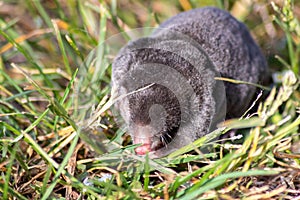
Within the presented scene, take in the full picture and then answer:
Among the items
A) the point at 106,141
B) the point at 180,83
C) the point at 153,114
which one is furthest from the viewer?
the point at 106,141

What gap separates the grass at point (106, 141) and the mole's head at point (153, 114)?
0.12 m

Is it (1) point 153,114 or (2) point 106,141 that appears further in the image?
(2) point 106,141

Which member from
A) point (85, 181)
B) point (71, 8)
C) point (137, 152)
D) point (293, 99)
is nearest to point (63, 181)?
point (85, 181)

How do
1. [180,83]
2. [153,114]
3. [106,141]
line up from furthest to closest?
1. [106,141]
2. [180,83]
3. [153,114]

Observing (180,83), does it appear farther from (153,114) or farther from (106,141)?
(106,141)

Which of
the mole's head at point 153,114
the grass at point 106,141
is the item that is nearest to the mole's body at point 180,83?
the mole's head at point 153,114

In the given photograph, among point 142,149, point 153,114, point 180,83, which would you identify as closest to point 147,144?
point 142,149

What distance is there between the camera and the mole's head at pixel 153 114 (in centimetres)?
252

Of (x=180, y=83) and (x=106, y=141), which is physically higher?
(x=180, y=83)

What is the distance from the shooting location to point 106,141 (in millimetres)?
2936

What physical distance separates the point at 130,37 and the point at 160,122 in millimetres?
1500

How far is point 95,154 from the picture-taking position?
2891 millimetres

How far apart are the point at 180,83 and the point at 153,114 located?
24cm

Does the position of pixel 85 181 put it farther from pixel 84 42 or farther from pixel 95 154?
pixel 84 42
